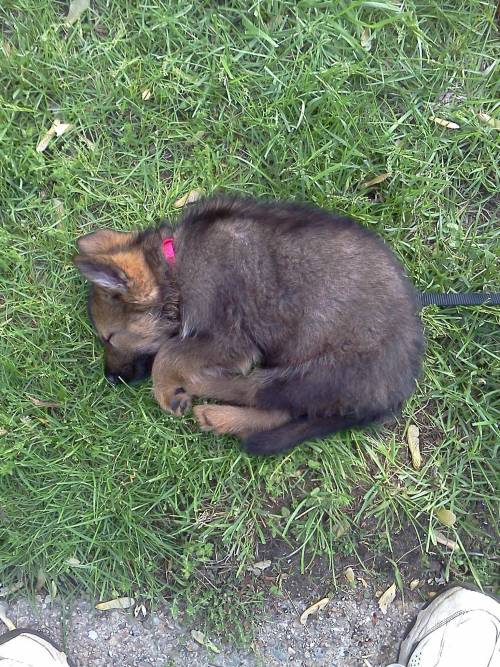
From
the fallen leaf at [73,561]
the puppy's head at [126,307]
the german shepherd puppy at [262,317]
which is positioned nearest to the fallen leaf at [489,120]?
the german shepherd puppy at [262,317]

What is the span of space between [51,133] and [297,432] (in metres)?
2.40

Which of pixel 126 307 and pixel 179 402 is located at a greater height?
pixel 126 307

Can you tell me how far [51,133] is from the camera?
3732mm

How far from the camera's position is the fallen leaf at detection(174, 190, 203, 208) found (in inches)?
147

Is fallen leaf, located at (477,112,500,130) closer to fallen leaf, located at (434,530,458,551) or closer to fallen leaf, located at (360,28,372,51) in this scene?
fallen leaf, located at (360,28,372,51)

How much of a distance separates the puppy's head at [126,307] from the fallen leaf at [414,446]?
1.61m

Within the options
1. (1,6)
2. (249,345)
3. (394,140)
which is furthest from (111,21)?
(249,345)

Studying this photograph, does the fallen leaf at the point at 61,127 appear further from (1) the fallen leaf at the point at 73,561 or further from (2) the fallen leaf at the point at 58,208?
(1) the fallen leaf at the point at 73,561

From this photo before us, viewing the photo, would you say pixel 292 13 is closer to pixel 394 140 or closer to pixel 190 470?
pixel 394 140

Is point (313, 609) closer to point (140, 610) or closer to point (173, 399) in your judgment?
point (140, 610)

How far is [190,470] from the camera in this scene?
3.60 metres

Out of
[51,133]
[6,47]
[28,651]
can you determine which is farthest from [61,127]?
[28,651]

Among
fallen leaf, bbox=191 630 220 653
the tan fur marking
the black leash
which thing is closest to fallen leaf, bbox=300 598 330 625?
fallen leaf, bbox=191 630 220 653

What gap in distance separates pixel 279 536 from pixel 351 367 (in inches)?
49.1
